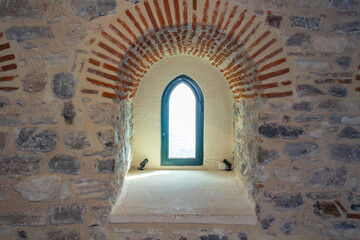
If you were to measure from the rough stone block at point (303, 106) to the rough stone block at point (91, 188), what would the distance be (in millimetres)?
1915

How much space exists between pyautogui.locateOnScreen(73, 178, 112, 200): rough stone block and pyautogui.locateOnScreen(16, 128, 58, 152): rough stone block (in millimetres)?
460

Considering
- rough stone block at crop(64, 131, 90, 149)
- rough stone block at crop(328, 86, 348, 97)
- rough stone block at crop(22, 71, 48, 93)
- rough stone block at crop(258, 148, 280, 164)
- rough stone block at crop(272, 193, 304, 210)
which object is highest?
rough stone block at crop(22, 71, 48, 93)

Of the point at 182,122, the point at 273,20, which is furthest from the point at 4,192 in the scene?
the point at 273,20

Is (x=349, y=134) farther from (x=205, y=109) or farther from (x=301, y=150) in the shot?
(x=205, y=109)

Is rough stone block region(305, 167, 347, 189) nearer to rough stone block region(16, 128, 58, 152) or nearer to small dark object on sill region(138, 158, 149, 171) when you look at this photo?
small dark object on sill region(138, 158, 149, 171)

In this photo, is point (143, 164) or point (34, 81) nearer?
point (34, 81)

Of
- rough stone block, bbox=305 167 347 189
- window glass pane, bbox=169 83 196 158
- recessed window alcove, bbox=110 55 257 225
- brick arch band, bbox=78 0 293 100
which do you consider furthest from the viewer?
window glass pane, bbox=169 83 196 158

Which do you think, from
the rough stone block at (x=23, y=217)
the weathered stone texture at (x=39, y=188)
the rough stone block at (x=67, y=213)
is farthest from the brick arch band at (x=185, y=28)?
the rough stone block at (x=23, y=217)

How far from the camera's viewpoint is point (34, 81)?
2262 mm

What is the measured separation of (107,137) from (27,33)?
3.92 feet

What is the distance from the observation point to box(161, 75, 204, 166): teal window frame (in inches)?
151

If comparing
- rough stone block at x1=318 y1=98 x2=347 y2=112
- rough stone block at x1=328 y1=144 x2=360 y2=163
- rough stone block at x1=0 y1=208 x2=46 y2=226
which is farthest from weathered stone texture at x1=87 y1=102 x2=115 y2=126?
rough stone block at x1=328 y1=144 x2=360 y2=163

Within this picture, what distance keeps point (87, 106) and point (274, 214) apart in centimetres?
204

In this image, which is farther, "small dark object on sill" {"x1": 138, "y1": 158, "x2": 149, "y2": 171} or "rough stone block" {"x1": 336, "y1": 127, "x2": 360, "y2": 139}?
"small dark object on sill" {"x1": 138, "y1": 158, "x2": 149, "y2": 171}
